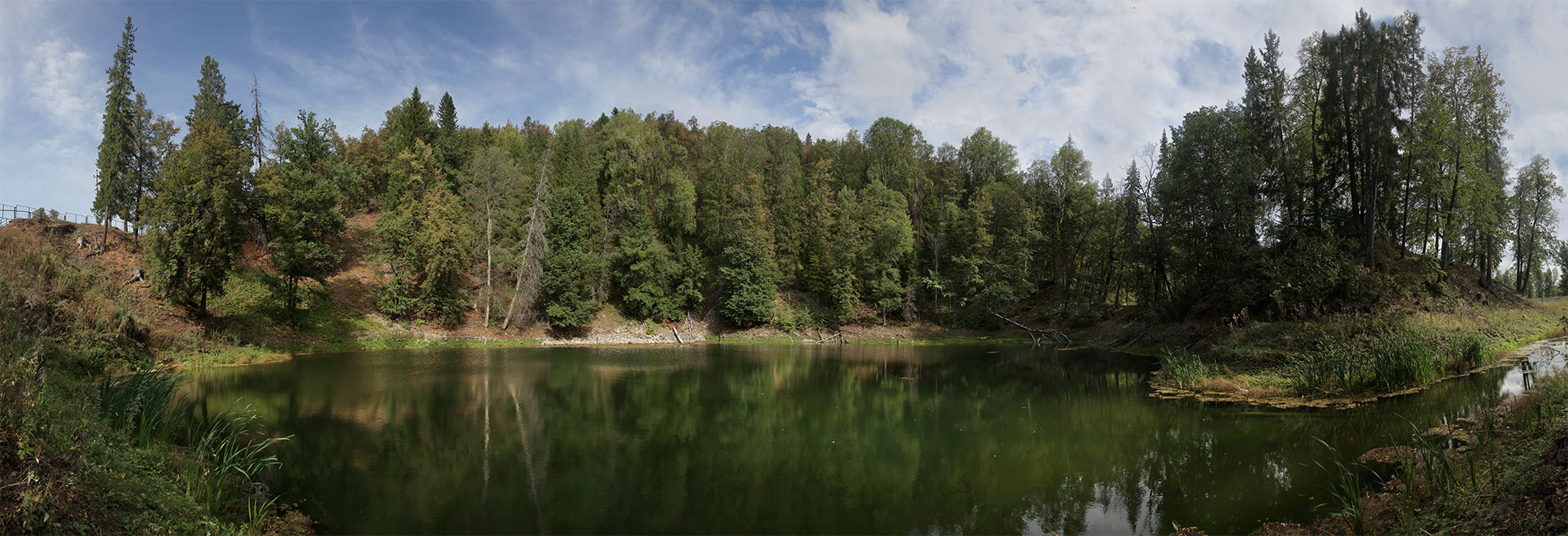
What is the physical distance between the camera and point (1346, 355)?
15094 millimetres

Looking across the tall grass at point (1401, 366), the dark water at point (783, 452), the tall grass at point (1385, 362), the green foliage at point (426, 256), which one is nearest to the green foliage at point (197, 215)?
the dark water at point (783, 452)

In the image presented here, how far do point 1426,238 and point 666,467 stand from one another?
34229 millimetres

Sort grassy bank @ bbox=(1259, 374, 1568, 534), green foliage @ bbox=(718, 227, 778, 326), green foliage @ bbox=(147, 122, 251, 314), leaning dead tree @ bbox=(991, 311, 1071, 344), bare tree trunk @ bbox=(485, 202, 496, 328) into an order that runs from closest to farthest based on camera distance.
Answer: grassy bank @ bbox=(1259, 374, 1568, 534) → green foliage @ bbox=(147, 122, 251, 314) → bare tree trunk @ bbox=(485, 202, 496, 328) → leaning dead tree @ bbox=(991, 311, 1071, 344) → green foliage @ bbox=(718, 227, 778, 326)

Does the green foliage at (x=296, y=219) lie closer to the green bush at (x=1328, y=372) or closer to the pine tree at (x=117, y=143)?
the pine tree at (x=117, y=143)

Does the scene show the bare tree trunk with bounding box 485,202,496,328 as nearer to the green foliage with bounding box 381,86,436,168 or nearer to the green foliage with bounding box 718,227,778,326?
the green foliage with bounding box 381,86,436,168

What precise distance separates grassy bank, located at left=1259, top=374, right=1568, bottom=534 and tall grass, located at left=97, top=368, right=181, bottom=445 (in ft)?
45.8

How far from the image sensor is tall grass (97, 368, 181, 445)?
780 centimetres

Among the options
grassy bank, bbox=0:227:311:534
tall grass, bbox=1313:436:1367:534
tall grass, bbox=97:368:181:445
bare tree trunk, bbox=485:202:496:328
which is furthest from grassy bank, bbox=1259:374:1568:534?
bare tree trunk, bbox=485:202:496:328

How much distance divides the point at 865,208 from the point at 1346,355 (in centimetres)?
3233

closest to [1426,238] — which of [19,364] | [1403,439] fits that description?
[1403,439]

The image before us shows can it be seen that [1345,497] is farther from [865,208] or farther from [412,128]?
[412,128]

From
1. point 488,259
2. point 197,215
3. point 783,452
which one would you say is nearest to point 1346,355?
point 783,452

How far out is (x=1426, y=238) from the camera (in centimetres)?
2623

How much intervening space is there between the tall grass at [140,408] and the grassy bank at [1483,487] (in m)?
13.9
